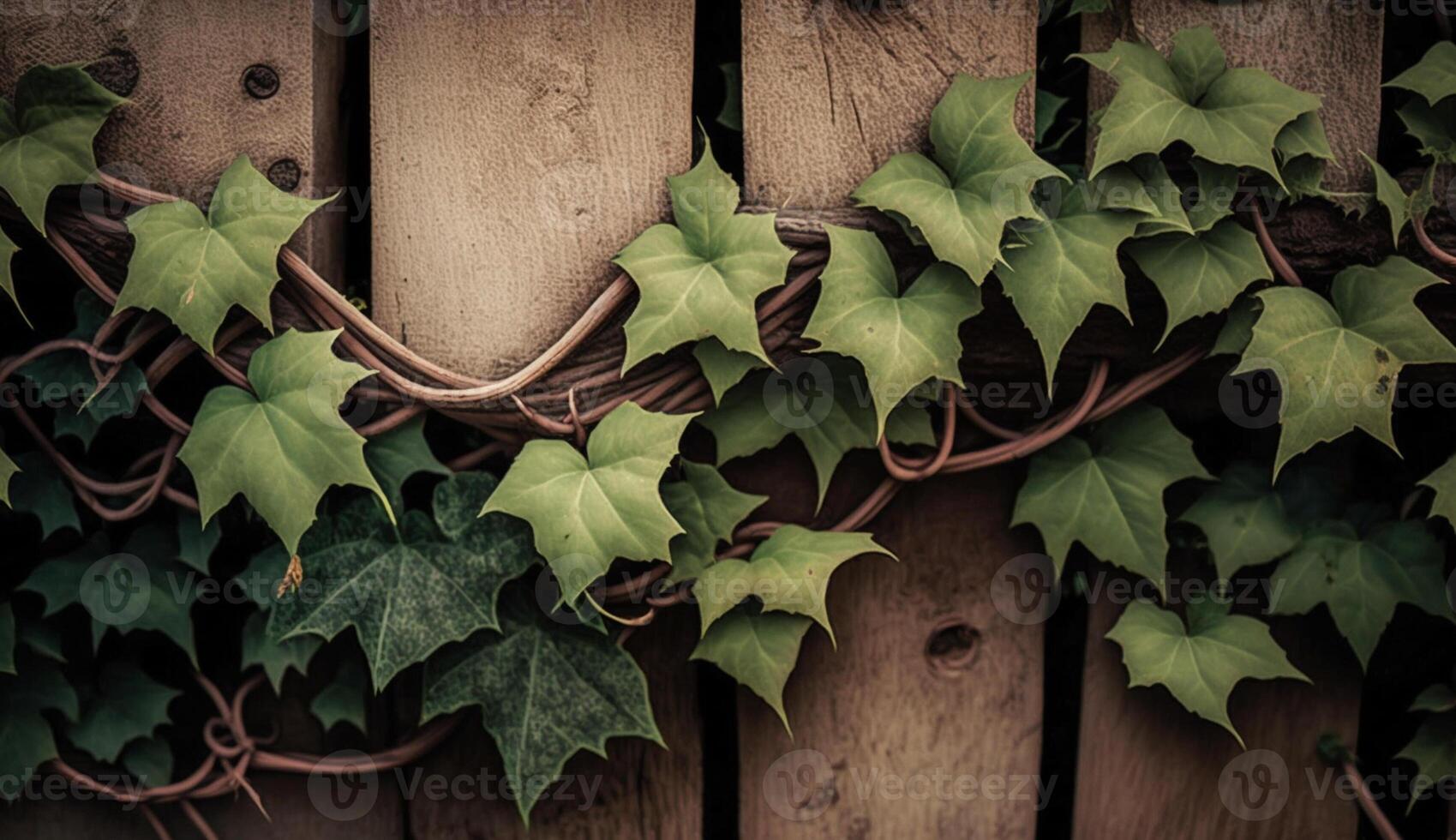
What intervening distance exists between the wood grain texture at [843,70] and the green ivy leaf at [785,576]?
310 millimetres

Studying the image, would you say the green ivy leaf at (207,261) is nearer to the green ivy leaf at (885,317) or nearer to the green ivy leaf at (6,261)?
the green ivy leaf at (6,261)

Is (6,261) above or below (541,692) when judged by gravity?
above

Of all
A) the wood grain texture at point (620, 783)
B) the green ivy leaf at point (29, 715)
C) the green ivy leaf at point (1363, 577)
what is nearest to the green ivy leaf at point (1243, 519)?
the green ivy leaf at point (1363, 577)

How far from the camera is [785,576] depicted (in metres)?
1.07

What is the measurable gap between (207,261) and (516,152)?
0.94 ft

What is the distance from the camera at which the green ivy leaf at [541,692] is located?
111 centimetres

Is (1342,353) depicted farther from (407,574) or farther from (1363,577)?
(407,574)

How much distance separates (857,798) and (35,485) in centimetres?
84

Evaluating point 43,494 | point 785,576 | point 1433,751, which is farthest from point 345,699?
point 1433,751

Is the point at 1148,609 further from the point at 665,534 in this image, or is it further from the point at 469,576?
the point at 469,576

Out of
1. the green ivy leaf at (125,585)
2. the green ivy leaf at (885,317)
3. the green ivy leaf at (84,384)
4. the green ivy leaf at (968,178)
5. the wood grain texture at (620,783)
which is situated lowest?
the wood grain texture at (620,783)

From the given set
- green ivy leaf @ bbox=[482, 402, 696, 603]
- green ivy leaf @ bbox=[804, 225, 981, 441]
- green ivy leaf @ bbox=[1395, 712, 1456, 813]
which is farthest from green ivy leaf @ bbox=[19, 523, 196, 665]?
green ivy leaf @ bbox=[1395, 712, 1456, 813]

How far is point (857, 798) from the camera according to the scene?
1208 millimetres

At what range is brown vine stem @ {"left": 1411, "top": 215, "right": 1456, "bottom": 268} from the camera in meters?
1.08
